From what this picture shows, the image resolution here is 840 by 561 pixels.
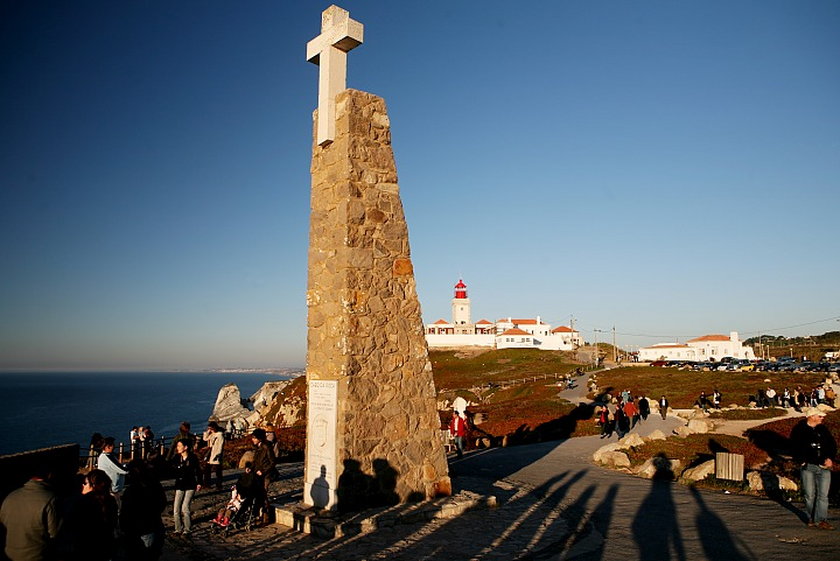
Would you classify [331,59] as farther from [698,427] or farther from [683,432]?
[698,427]

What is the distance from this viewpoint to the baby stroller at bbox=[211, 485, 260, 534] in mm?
9203

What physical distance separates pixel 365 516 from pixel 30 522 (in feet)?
16.1

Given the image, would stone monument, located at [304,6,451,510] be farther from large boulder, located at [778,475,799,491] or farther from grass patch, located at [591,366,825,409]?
grass patch, located at [591,366,825,409]

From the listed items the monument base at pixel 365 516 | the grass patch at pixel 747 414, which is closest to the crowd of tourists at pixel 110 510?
the monument base at pixel 365 516

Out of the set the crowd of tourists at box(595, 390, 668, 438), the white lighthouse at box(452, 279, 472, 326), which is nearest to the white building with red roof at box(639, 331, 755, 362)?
the white lighthouse at box(452, 279, 472, 326)

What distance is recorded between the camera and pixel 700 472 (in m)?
13.8

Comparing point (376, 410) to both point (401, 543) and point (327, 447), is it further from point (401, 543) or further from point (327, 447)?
point (401, 543)

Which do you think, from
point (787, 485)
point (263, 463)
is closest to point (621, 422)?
point (787, 485)

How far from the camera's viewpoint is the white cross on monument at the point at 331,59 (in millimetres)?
10609

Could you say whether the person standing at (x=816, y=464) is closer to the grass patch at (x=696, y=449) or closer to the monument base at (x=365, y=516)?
the monument base at (x=365, y=516)

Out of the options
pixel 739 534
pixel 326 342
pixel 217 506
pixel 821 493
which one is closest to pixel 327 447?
pixel 326 342

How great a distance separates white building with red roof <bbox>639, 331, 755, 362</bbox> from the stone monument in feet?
365

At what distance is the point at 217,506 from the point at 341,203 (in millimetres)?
6515

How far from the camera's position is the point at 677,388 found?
45906 millimetres
